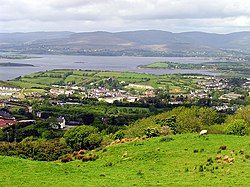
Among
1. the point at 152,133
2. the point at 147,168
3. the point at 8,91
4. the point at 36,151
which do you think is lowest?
the point at 8,91

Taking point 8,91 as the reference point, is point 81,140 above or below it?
above

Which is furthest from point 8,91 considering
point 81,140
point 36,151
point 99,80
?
point 36,151

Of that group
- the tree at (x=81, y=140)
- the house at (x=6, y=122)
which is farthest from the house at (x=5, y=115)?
the tree at (x=81, y=140)

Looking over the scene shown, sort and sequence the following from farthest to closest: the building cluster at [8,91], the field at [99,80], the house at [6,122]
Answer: the field at [99,80], the building cluster at [8,91], the house at [6,122]

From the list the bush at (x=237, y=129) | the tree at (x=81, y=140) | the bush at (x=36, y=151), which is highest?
the bush at (x=237, y=129)

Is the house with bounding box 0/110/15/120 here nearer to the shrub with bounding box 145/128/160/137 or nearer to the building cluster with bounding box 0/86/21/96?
the building cluster with bounding box 0/86/21/96

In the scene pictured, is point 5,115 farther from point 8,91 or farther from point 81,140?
point 8,91

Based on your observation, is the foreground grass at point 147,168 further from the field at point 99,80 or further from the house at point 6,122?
the field at point 99,80

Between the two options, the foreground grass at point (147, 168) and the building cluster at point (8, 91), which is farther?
the building cluster at point (8, 91)
